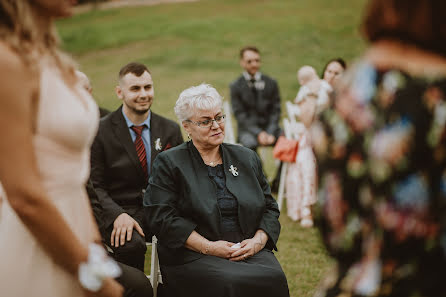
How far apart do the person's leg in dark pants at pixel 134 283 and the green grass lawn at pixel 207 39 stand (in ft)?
42.4

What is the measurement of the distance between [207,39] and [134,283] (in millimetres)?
22318

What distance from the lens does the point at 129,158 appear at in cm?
429

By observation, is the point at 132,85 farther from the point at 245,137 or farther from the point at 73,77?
the point at 245,137

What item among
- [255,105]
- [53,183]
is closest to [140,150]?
[53,183]

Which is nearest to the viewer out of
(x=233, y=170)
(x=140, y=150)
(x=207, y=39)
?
(x=233, y=170)

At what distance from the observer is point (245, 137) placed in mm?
8227

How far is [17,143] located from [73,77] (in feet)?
1.25

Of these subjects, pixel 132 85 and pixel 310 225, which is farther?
pixel 310 225

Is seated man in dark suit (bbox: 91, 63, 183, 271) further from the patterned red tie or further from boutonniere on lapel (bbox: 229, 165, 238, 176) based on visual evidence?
boutonniere on lapel (bbox: 229, 165, 238, 176)

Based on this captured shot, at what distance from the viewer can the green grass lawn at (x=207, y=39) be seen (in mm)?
20508

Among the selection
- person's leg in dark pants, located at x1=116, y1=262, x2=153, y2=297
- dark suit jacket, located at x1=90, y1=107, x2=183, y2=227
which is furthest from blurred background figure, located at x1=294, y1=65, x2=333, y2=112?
person's leg in dark pants, located at x1=116, y1=262, x2=153, y2=297

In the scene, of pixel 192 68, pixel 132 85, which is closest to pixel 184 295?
pixel 132 85

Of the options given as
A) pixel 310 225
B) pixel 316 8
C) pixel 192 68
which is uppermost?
pixel 316 8

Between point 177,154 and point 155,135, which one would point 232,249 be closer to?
point 177,154
